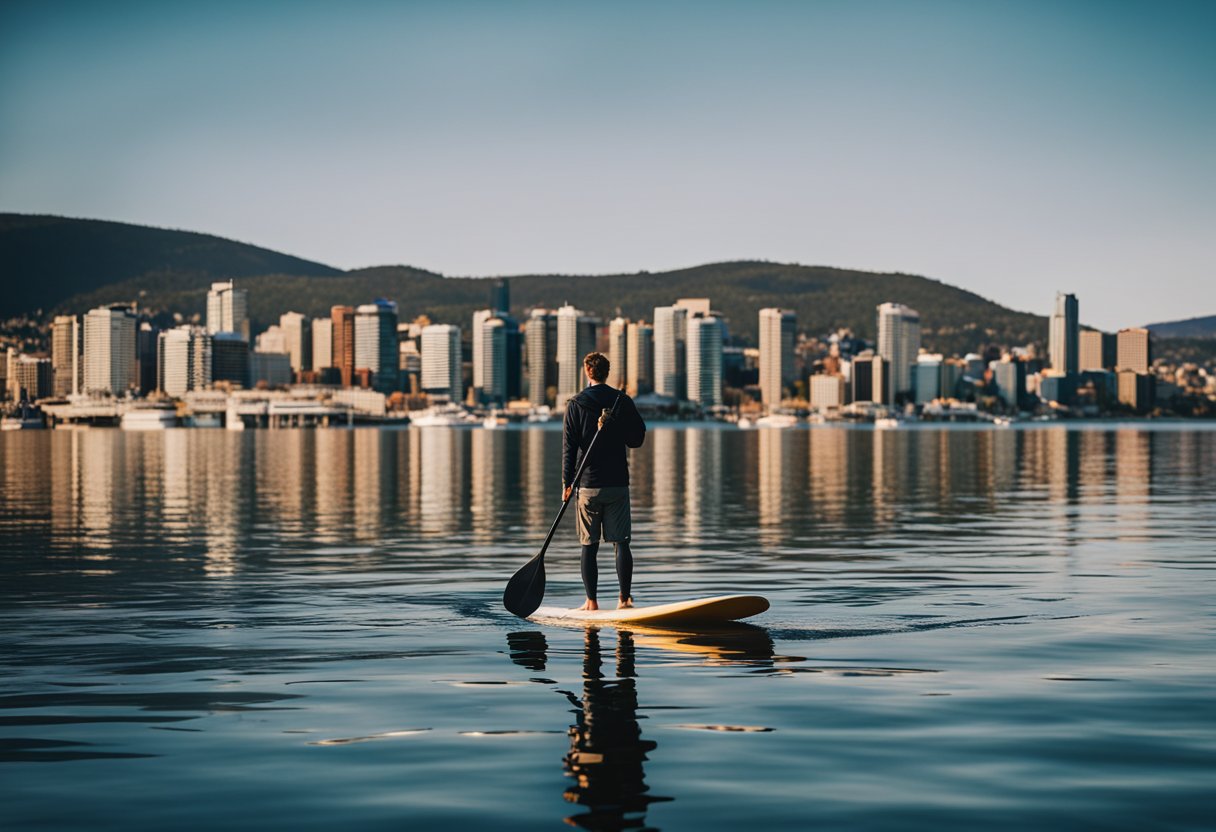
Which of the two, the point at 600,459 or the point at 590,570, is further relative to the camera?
the point at 590,570

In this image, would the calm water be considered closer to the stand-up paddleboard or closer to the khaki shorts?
A: the stand-up paddleboard

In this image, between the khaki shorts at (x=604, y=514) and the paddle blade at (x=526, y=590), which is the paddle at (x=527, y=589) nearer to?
the paddle blade at (x=526, y=590)

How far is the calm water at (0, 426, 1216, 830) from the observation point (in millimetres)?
8938

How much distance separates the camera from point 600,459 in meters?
16.0

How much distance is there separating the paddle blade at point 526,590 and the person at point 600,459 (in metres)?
0.88

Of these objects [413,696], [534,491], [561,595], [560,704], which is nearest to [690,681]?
[560,704]

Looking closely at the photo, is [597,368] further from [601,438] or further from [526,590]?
[526,590]

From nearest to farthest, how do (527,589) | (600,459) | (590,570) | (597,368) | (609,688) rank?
(609,688) → (600,459) → (597,368) → (590,570) → (527,589)

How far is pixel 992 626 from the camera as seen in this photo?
16422mm

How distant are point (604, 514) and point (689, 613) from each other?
1.41 m

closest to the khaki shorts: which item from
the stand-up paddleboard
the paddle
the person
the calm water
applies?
the person

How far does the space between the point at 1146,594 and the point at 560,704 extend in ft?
35.9

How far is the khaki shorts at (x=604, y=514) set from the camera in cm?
1596

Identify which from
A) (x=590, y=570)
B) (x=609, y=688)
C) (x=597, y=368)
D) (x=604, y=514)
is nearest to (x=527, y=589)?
(x=590, y=570)
